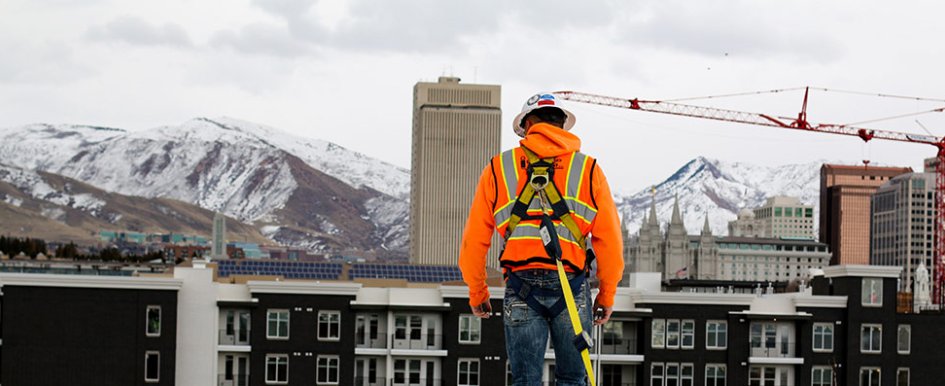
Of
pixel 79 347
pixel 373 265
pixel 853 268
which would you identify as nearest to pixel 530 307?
pixel 79 347

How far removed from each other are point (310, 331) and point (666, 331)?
1730 cm

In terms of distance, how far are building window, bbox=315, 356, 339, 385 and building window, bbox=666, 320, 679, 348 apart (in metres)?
16.1

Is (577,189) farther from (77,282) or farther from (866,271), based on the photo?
(866,271)

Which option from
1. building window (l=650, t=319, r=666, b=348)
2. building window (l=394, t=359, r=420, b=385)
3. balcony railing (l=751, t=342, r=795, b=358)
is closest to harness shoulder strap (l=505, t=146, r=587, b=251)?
building window (l=394, t=359, r=420, b=385)

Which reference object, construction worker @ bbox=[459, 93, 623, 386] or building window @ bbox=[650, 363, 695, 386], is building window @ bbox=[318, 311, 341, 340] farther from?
construction worker @ bbox=[459, 93, 623, 386]

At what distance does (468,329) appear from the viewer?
75625mm

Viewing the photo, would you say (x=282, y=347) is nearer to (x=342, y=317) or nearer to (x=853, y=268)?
(x=342, y=317)

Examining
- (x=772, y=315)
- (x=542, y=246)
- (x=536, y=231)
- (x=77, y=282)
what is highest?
(x=536, y=231)

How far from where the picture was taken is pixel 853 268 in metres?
77.1

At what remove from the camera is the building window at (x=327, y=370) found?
74512 millimetres

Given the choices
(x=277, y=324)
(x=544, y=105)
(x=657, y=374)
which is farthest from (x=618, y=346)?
(x=544, y=105)

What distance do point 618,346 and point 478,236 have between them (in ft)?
216

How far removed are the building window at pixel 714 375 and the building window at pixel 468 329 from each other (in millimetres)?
11406

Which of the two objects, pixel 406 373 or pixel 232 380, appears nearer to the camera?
pixel 232 380
